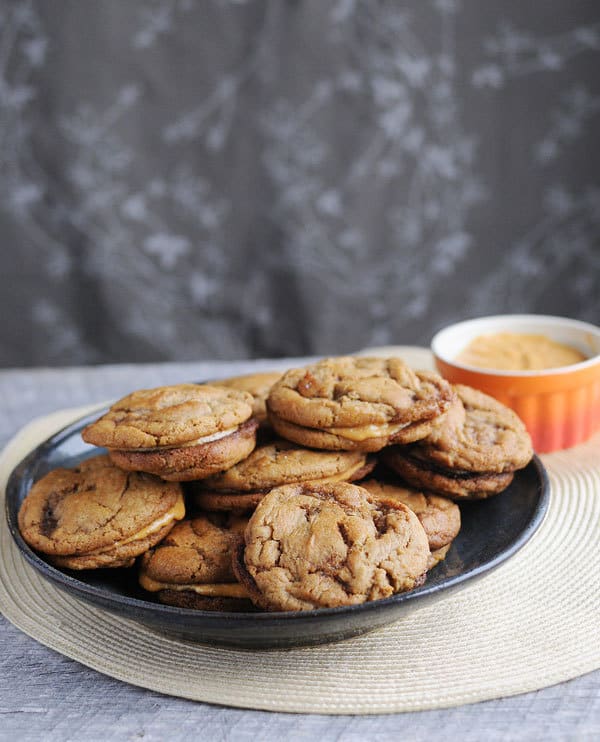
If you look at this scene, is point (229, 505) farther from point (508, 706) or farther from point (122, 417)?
point (508, 706)

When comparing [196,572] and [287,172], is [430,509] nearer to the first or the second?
[196,572]

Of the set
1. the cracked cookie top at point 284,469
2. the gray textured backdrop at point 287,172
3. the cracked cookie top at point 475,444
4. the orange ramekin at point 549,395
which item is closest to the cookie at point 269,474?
the cracked cookie top at point 284,469

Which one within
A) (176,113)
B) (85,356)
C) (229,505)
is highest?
(176,113)

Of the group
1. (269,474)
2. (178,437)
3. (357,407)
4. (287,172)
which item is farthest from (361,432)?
(287,172)

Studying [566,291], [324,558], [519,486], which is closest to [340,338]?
[566,291]

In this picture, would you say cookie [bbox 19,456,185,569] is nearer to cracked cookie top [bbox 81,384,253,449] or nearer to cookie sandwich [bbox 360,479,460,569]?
cracked cookie top [bbox 81,384,253,449]
